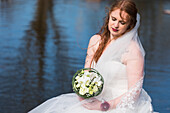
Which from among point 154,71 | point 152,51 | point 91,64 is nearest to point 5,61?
point 154,71

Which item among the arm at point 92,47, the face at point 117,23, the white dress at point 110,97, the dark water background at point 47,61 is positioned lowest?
the dark water background at point 47,61

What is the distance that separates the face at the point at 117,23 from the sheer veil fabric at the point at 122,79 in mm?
62

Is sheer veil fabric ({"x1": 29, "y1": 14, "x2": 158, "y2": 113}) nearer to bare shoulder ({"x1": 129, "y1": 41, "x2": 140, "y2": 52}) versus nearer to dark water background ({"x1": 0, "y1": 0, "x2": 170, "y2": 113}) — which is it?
bare shoulder ({"x1": 129, "y1": 41, "x2": 140, "y2": 52})

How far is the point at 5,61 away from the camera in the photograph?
832cm

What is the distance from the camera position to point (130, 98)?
2.82 m

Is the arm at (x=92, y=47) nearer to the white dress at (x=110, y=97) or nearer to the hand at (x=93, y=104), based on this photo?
the white dress at (x=110, y=97)

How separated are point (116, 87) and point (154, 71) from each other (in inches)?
209

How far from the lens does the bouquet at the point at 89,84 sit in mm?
2758

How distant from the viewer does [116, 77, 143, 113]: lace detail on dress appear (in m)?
2.80

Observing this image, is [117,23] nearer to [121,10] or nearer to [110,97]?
[121,10]

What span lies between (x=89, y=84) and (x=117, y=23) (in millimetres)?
540

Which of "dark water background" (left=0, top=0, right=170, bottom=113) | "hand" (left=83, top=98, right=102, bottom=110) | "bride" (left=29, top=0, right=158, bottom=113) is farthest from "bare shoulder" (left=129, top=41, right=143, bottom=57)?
"dark water background" (left=0, top=0, right=170, bottom=113)

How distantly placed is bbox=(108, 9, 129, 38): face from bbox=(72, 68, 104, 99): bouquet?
0.39 metres

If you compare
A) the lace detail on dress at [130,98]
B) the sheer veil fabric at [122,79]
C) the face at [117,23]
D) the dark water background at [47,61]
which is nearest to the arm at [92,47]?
the sheer veil fabric at [122,79]
